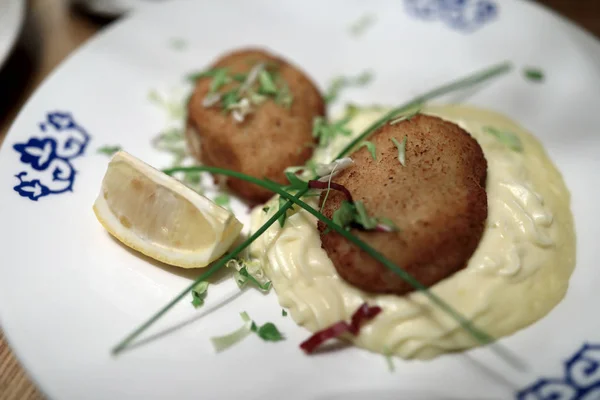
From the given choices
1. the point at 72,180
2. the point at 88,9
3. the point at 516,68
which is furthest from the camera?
the point at 88,9

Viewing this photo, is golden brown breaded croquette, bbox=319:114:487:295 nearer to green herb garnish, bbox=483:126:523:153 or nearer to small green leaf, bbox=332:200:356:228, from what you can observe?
small green leaf, bbox=332:200:356:228

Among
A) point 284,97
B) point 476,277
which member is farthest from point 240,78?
point 476,277

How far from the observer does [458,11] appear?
3.68m

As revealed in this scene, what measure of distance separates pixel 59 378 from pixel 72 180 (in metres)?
1.14

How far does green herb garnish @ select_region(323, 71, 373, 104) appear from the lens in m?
3.63

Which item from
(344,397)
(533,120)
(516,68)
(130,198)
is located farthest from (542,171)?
(130,198)

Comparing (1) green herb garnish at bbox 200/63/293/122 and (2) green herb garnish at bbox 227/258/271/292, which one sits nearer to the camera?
(2) green herb garnish at bbox 227/258/271/292

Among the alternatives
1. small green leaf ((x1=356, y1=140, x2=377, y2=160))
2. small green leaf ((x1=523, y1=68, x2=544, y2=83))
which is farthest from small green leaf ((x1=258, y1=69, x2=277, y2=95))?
small green leaf ((x1=523, y1=68, x2=544, y2=83))

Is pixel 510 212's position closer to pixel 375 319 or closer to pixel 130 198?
pixel 375 319

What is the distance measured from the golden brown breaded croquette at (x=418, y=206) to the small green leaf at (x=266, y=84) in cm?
79

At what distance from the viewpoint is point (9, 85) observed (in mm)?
3869

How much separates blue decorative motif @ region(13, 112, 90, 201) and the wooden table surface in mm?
752

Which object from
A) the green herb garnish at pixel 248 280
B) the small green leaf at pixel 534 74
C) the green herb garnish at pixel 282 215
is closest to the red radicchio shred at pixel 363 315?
the green herb garnish at pixel 248 280

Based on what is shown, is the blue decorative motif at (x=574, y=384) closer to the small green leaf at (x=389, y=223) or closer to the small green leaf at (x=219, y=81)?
the small green leaf at (x=389, y=223)
